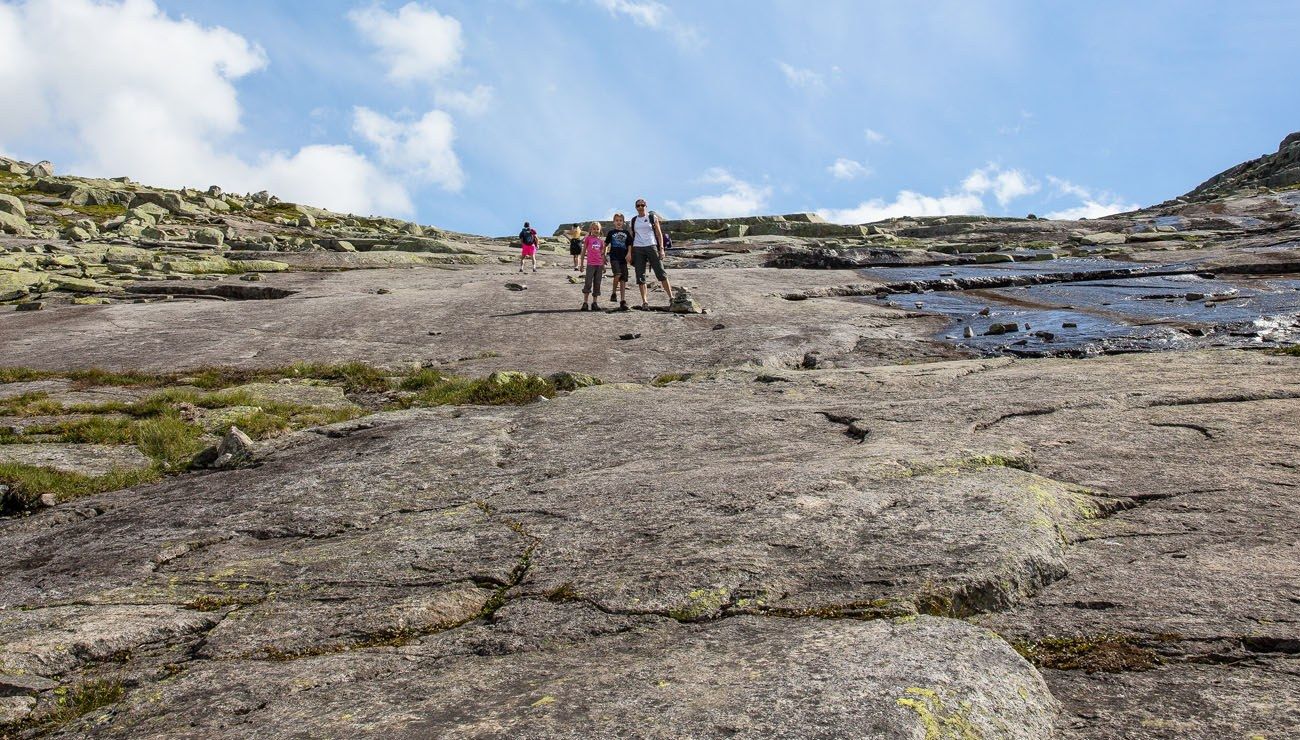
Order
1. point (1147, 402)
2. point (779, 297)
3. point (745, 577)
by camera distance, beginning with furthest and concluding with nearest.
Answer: point (779, 297)
point (1147, 402)
point (745, 577)

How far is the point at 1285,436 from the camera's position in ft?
30.2

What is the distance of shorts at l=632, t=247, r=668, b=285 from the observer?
25609mm

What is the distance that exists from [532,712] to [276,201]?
492 ft

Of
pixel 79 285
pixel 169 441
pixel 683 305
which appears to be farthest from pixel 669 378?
pixel 79 285

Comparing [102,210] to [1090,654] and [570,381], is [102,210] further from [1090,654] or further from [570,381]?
[1090,654]

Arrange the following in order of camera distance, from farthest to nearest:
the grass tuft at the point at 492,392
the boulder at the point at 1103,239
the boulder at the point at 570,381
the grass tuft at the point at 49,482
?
the boulder at the point at 1103,239 → the boulder at the point at 570,381 → the grass tuft at the point at 492,392 → the grass tuft at the point at 49,482

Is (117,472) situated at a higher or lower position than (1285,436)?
lower

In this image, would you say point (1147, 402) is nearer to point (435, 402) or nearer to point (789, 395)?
point (789, 395)

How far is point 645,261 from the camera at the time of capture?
2633 centimetres

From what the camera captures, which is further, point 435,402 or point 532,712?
point 435,402

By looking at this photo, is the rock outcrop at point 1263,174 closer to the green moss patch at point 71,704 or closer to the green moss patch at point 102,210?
the green moss patch at point 71,704

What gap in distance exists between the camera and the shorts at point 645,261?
25.6 meters

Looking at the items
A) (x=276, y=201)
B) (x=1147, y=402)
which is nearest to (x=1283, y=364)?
(x=1147, y=402)

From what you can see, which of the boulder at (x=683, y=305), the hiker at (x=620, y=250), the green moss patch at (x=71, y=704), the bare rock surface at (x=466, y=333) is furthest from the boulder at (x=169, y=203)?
the green moss patch at (x=71, y=704)
